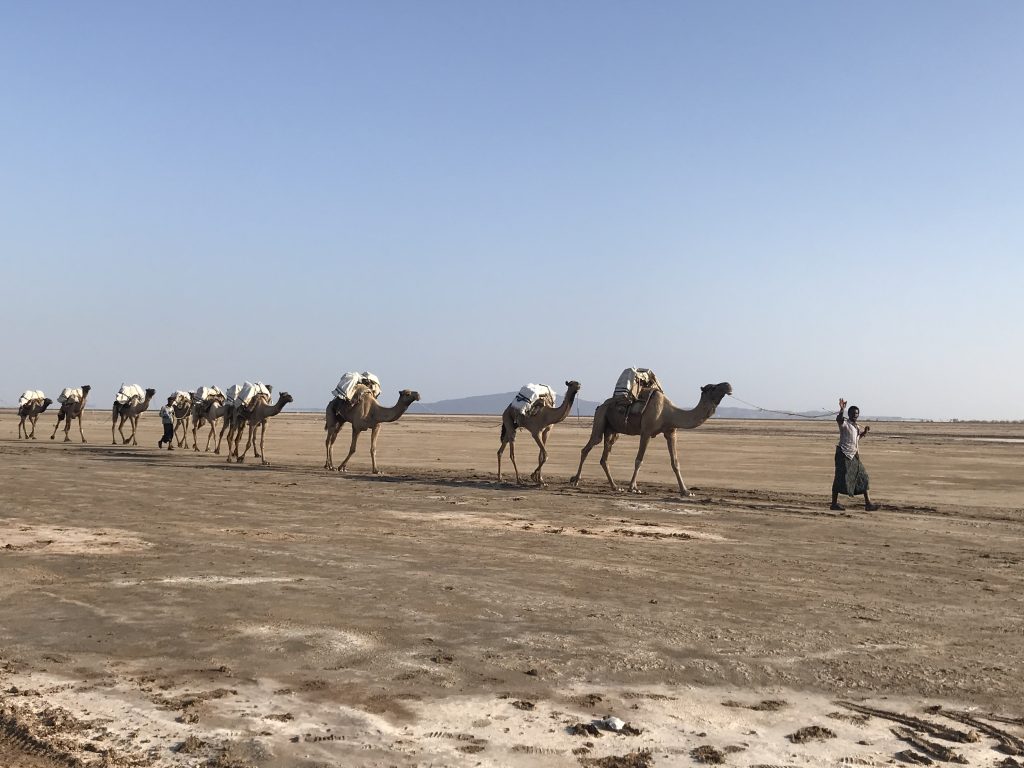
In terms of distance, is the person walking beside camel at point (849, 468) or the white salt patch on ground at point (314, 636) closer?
the white salt patch on ground at point (314, 636)

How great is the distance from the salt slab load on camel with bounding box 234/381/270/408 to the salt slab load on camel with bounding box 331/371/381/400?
14.8 ft

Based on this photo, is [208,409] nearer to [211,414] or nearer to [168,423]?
[211,414]

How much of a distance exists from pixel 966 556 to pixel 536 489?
9798mm

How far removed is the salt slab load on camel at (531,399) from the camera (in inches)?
867

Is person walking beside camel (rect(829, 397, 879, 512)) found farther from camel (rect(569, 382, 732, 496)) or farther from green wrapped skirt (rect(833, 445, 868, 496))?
camel (rect(569, 382, 732, 496))

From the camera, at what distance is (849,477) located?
16.5m

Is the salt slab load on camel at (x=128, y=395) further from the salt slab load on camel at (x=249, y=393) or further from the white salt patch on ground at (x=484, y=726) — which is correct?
the white salt patch on ground at (x=484, y=726)

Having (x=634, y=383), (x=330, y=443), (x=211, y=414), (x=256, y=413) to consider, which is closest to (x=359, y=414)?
(x=330, y=443)

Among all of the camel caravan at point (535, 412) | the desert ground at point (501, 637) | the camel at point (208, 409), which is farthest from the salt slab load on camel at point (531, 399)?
the camel at point (208, 409)

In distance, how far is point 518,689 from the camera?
5.71 metres

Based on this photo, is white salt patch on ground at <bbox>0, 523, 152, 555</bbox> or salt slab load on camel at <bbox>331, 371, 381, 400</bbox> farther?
salt slab load on camel at <bbox>331, 371, 381, 400</bbox>

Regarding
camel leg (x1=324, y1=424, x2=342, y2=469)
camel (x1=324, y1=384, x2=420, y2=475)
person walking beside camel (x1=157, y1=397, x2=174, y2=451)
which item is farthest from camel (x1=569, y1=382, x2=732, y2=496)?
person walking beside camel (x1=157, y1=397, x2=174, y2=451)

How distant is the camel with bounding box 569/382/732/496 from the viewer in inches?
755

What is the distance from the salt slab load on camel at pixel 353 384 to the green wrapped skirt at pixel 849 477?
13225 millimetres
